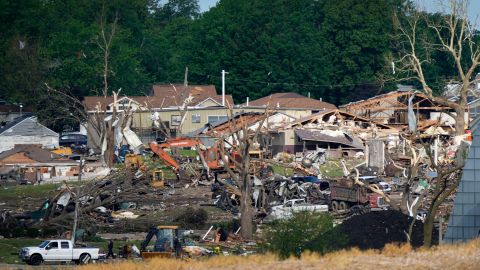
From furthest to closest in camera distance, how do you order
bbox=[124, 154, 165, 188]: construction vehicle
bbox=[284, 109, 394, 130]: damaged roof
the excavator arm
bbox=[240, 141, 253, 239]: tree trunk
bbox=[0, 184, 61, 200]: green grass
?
bbox=[284, 109, 394, 130]: damaged roof → the excavator arm → bbox=[124, 154, 165, 188]: construction vehicle → bbox=[0, 184, 61, 200]: green grass → bbox=[240, 141, 253, 239]: tree trunk

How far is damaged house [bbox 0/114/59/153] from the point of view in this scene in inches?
3253

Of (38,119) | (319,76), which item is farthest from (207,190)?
(319,76)

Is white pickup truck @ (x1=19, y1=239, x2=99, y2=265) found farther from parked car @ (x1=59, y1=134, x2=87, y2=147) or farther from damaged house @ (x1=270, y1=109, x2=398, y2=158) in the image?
parked car @ (x1=59, y1=134, x2=87, y2=147)

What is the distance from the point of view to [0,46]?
10475 cm

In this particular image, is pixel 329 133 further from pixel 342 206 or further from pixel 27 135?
pixel 342 206

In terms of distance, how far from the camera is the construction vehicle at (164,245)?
3750 centimetres

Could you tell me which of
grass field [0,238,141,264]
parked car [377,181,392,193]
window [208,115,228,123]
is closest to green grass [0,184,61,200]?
grass field [0,238,141,264]

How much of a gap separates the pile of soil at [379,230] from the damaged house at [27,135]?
154 feet

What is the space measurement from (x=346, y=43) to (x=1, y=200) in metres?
65.7

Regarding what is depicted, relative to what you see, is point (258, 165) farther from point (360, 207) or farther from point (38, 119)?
point (38, 119)

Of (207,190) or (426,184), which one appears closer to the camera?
(426,184)

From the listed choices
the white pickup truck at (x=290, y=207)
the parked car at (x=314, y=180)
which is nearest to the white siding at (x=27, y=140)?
the parked car at (x=314, y=180)

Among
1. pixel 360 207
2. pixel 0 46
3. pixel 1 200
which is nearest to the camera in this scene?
pixel 360 207

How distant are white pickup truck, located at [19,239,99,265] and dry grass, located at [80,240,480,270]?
952 cm
